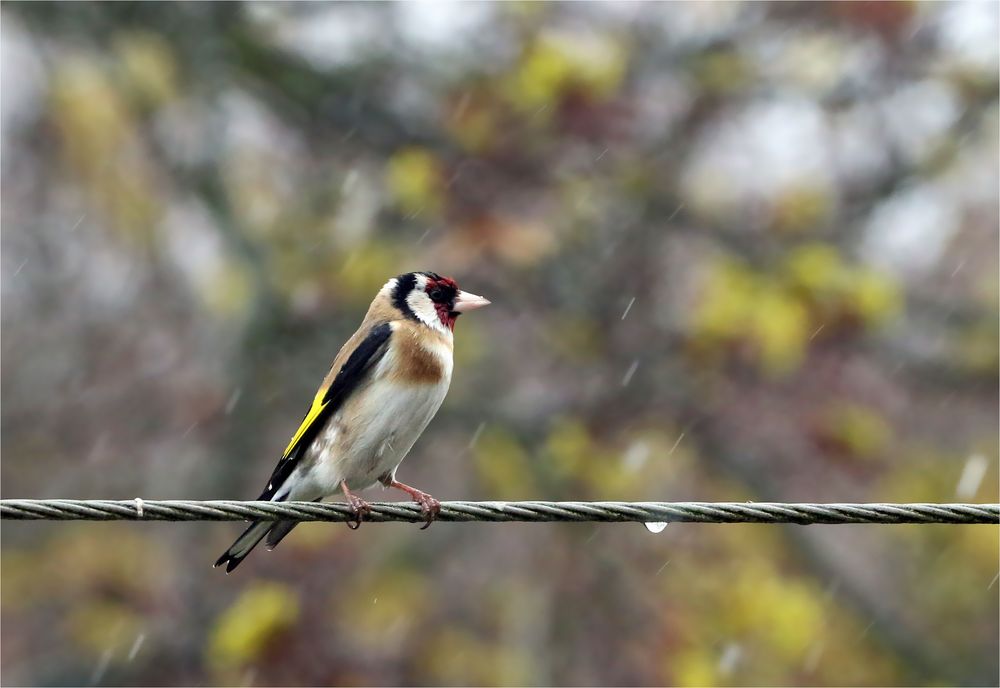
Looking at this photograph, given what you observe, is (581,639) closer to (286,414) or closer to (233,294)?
(286,414)

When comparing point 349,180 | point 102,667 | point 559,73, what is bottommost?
point 102,667

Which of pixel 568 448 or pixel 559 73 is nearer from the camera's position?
pixel 559 73

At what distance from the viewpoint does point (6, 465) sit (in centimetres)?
1493

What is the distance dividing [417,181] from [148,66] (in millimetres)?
2814

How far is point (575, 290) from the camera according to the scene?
423 inches

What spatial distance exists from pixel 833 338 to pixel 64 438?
832 centimetres

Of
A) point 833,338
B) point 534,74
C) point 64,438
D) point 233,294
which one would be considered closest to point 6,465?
point 64,438

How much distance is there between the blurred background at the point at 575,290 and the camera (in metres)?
10.3

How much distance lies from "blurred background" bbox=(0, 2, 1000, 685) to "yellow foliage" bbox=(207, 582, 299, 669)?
0.04m

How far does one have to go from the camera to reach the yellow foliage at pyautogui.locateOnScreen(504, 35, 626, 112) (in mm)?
9922

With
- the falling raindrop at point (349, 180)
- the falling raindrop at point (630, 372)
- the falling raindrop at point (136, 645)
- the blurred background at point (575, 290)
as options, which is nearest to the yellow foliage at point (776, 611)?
the blurred background at point (575, 290)

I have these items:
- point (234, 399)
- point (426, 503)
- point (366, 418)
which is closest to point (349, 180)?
point (234, 399)

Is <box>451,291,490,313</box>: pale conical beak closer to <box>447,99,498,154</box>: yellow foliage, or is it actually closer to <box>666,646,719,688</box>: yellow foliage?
<box>447,99,498,154</box>: yellow foliage

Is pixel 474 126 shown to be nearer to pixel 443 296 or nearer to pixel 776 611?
pixel 443 296
